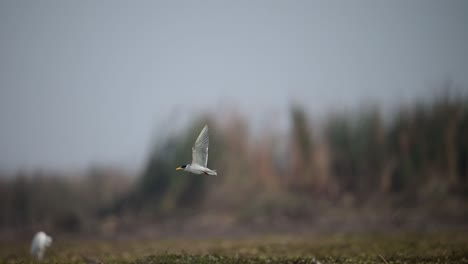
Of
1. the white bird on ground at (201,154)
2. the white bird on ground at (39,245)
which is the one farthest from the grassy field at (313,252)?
the white bird on ground at (201,154)

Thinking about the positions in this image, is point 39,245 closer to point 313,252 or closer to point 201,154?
point 201,154

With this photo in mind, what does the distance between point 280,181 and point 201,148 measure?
17181 mm

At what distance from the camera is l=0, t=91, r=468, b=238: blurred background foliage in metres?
26.0

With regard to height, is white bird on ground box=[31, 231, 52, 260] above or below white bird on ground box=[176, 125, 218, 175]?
below

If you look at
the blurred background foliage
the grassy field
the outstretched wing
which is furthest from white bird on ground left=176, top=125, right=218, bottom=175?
the blurred background foliage

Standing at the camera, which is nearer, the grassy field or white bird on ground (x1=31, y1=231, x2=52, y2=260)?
the grassy field

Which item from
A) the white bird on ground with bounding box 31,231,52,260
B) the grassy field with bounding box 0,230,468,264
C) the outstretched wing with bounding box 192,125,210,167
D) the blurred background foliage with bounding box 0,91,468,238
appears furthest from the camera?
the blurred background foliage with bounding box 0,91,468,238

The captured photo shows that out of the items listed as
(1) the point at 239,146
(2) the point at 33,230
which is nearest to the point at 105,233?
(2) the point at 33,230

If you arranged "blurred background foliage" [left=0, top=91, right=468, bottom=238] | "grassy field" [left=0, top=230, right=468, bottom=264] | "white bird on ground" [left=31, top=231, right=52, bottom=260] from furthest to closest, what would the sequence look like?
"blurred background foliage" [left=0, top=91, right=468, bottom=238], "white bird on ground" [left=31, top=231, right=52, bottom=260], "grassy field" [left=0, top=230, right=468, bottom=264]

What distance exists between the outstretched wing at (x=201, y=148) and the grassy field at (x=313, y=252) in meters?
2.27

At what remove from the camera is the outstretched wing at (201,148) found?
11586mm

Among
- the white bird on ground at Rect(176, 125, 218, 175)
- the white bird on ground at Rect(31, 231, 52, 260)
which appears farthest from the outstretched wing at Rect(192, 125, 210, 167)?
the white bird on ground at Rect(31, 231, 52, 260)

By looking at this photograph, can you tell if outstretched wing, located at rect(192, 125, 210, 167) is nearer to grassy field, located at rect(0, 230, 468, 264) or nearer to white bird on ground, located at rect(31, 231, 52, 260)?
grassy field, located at rect(0, 230, 468, 264)

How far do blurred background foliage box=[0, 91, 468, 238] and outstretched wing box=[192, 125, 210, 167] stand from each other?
14496 mm
